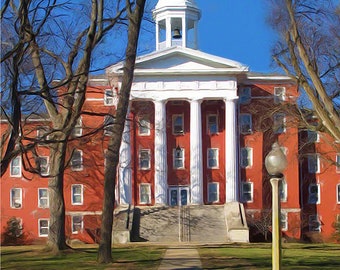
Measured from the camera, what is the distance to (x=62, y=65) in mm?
23766

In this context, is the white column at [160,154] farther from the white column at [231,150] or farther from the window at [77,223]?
the window at [77,223]

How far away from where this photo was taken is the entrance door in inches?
2015

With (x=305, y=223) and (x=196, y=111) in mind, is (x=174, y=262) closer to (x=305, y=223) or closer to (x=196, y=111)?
(x=196, y=111)

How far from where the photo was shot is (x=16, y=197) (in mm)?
52031

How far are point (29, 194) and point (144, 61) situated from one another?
43.3ft

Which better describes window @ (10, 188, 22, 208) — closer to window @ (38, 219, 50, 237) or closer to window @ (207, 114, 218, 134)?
window @ (38, 219, 50, 237)

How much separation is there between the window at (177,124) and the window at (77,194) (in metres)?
8.14

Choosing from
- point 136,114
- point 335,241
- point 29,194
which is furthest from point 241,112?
point 29,194

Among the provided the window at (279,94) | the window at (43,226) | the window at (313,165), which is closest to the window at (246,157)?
the window at (279,94)

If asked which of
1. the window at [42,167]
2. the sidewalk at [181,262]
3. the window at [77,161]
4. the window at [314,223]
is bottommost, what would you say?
the window at [314,223]

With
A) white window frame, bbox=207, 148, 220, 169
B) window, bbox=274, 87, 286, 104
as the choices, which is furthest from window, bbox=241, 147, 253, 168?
window, bbox=274, 87, 286, 104

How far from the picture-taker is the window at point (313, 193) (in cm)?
5372

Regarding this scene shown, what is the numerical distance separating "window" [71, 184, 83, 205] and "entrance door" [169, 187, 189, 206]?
21.7ft

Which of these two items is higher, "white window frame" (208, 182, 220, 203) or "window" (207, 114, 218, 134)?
"window" (207, 114, 218, 134)
